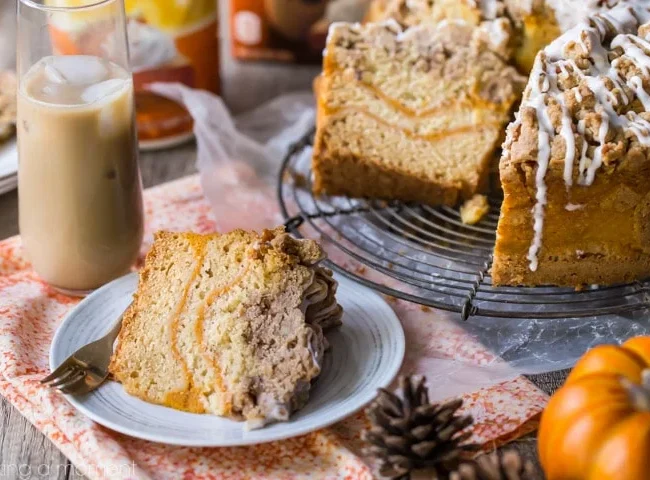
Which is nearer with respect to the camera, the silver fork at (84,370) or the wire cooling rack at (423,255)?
the silver fork at (84,370)

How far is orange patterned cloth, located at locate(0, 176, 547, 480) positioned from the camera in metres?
2.13

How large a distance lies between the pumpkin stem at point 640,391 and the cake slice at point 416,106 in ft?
4.55

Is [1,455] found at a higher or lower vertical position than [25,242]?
lower

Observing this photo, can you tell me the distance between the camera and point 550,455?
1931mm

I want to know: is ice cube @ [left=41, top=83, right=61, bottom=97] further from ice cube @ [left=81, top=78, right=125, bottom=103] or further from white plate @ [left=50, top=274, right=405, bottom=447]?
white plate @ [left=50, top=274, right=405, bottom=447]

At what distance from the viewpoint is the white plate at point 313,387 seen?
2.08 metres

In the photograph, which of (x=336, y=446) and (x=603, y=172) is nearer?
(x=336, y=446)

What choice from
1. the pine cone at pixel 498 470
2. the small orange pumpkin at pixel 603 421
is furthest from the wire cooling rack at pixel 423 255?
the pine cone at pixel 498 470

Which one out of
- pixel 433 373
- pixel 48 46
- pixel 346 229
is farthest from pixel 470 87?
pixel 48 46

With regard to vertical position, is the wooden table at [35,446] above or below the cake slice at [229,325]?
below

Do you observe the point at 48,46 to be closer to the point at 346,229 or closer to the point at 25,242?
the point at 25,242

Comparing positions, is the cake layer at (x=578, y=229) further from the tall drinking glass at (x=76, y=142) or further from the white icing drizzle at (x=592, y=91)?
the tall drinking glass at (x=76, y=142)

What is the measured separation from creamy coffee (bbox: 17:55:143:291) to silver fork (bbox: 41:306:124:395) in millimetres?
438

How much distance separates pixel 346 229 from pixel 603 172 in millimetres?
967
